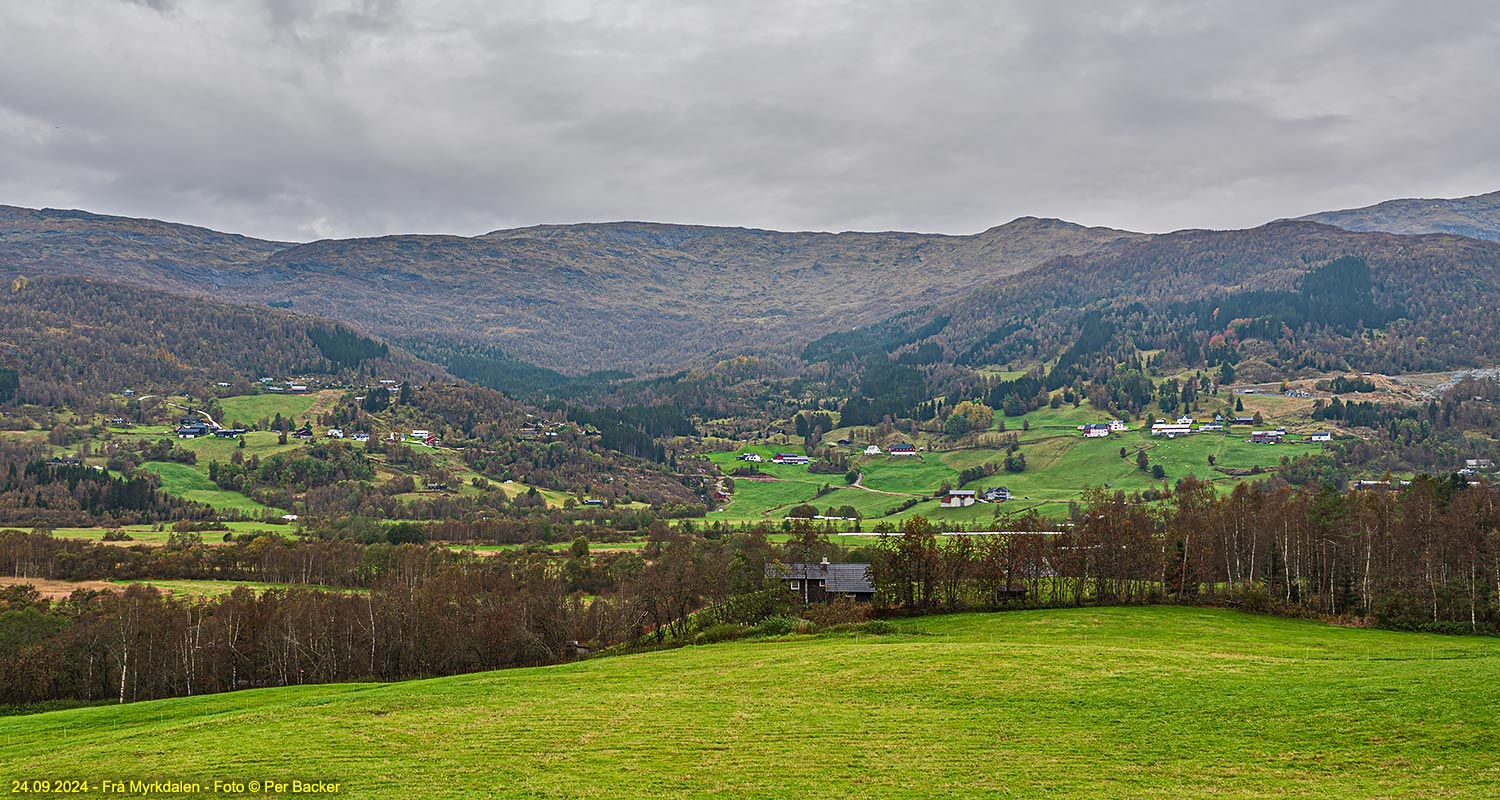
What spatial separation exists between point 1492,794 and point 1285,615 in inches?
2075

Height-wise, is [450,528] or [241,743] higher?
[241,743]

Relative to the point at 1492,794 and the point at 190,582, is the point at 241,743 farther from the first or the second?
the point at 190,582

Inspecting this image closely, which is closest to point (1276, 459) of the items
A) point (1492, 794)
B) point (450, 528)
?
point (450, 528)

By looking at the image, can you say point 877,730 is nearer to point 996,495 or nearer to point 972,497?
point 972,497

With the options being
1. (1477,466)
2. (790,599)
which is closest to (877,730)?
(790,599)

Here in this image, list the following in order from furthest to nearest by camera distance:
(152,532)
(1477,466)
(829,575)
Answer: (1477,466), (152,532), (829,575)

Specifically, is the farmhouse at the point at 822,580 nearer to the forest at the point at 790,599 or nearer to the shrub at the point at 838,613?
the forest at the point at 790,599

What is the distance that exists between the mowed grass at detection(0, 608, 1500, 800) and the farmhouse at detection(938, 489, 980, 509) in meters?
134

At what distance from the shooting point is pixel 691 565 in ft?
283

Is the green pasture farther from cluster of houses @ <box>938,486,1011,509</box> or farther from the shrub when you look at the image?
Answer: cluster of houses @ <box>938,486,1011,509</box>

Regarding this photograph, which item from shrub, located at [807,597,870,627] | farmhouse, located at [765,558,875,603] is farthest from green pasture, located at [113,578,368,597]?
shrub, located at [807,597,870,627]

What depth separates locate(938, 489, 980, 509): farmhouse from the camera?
185 metres

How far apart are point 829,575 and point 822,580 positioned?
2.89ft

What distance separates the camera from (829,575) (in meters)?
85.4
